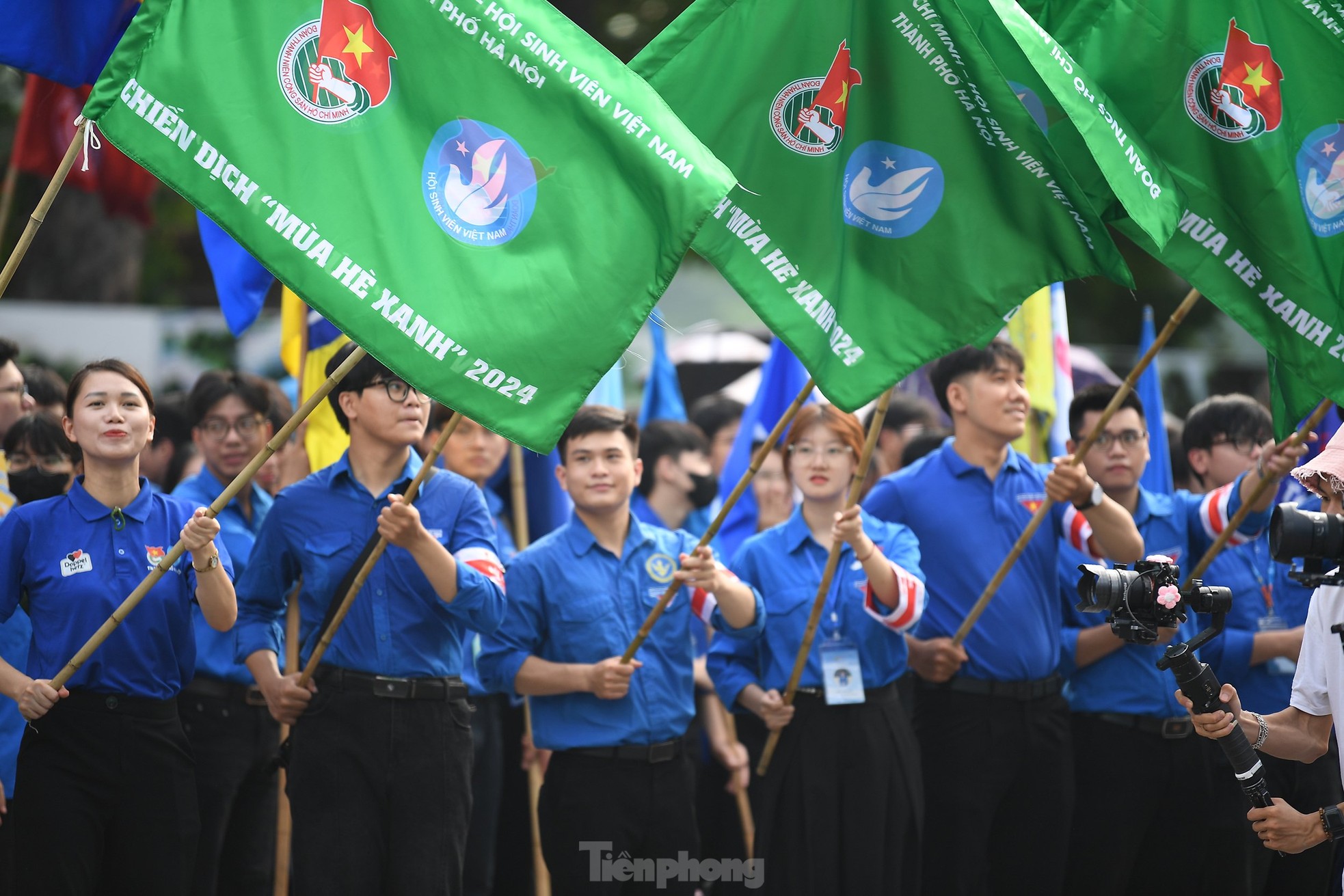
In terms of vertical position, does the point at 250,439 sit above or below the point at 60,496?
above

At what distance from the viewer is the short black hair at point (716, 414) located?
386 inches

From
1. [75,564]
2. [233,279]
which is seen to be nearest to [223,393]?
[233,279]

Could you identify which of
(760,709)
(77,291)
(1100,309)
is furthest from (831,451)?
(1100,309)

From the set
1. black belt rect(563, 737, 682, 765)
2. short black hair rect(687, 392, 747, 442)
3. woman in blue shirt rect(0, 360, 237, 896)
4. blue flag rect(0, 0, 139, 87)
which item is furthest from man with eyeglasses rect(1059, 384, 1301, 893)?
blue flag rect(0, 0, 139, 87)

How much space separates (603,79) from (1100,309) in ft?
64.4

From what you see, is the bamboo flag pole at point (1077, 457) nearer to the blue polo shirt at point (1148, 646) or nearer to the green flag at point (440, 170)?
the blue polo shirt at point (1148, 646)

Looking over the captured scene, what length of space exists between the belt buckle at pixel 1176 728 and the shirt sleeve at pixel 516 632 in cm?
279

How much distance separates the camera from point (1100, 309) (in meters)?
23.0

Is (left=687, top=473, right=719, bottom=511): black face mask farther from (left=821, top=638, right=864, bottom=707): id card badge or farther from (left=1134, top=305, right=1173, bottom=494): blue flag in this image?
(left=1134, top=305, right=1173, bottom=494): blue flag

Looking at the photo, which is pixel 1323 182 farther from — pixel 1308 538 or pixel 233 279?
pixel 233 279

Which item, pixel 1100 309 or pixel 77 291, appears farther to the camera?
pixel 1100 309

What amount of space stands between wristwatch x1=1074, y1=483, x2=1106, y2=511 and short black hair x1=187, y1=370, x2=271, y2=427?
3787 millimetres

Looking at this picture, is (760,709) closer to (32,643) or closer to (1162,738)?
(1162,738)

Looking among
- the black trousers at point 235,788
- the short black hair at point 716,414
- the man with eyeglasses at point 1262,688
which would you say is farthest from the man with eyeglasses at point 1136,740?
the black trousers at point 235,788
